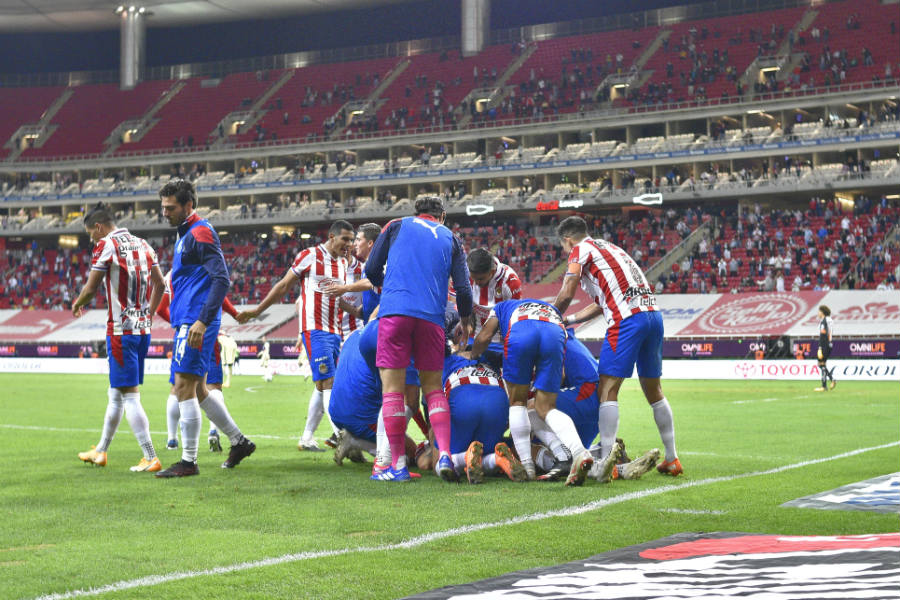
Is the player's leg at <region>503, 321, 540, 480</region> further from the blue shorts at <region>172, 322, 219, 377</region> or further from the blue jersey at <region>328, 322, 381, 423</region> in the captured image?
the blue shorts at <region>172, 322, 219, 377</region>

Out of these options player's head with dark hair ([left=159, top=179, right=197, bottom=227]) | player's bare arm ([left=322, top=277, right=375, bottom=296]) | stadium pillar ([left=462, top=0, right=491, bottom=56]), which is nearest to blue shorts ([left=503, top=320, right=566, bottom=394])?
player's bare arm ([left=322, top=277, right=375, bottom=296])

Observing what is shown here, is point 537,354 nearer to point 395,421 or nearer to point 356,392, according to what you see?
point 395,421

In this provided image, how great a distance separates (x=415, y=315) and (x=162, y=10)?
76.5 m

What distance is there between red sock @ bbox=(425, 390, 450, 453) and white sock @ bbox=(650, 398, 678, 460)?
189 centimetres

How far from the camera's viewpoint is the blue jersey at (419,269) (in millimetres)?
8391

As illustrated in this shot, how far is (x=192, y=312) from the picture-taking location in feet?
29.6

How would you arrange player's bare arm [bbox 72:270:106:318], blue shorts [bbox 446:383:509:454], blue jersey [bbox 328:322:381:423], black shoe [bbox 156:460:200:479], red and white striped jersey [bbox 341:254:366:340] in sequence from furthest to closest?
1. red and white striped jersey [bbox 341:254:366:340]
2. player's bare arm [bbox 72:270:106:318]
3. blue jersey [bbox 328:322:381:423]
4. black shoe [bbox 156:460:200:479]
5. blue shorts [bbox 446:383:509:454]

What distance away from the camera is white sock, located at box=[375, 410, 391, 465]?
849 centimetres

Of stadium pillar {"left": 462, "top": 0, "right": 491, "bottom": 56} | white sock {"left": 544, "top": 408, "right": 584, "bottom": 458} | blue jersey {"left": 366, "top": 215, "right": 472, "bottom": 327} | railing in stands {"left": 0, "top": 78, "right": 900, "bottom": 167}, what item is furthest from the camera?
stadium pillar {"left": 462, "top": 0, "right": 491, "bottom": 56}

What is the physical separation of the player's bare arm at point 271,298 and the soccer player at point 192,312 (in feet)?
3.55

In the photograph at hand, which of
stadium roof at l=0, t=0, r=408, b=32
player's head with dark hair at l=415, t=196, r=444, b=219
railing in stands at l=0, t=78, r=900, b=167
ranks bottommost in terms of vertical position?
player's head with dark hair at l=415, t=196, r=444, b=219

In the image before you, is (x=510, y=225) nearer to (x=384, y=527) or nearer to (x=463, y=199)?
(x=463, y=199)

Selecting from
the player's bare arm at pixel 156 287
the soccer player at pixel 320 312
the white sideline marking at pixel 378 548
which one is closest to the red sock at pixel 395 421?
the white sideline marking at pixel 378 548

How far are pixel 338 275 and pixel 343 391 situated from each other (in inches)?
113
